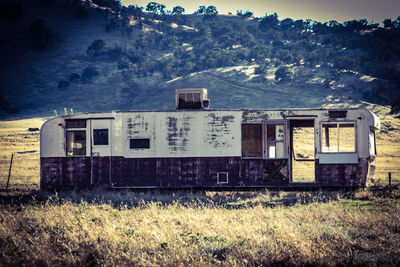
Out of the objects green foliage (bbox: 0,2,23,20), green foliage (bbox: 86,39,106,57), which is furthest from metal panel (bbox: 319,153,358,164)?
green foliage (bbox: 0,2,23,20)

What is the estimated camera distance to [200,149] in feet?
43.7

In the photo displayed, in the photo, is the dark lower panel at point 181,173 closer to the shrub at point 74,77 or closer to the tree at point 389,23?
the shrub at point 74,77

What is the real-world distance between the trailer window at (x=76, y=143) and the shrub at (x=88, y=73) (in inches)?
2687

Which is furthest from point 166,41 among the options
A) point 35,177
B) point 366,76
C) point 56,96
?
point 35,177

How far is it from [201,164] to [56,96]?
63594mm

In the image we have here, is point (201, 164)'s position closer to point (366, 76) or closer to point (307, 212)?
point (307, 212)

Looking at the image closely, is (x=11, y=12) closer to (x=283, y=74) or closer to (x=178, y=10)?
(x=178, y=10)

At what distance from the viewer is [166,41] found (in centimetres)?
9662

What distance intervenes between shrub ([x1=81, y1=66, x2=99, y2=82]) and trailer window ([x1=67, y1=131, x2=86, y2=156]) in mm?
68246

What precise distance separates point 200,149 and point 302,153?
50.4 feet

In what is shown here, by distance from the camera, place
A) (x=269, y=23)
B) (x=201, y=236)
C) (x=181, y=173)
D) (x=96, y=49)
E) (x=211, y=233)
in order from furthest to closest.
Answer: (x=269, y=23)
(x=96, y=49)
(x=181, y=173)
(x=211, y=233)
(x=201, y=236)

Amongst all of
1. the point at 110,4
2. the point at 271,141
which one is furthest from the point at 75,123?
the point at 110,4

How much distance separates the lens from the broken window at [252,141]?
13.4 meters

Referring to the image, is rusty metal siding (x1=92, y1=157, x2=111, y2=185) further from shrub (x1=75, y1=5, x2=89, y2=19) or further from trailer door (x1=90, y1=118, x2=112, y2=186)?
shrub (x1=75, y1=5, x2=89, y2=19)
